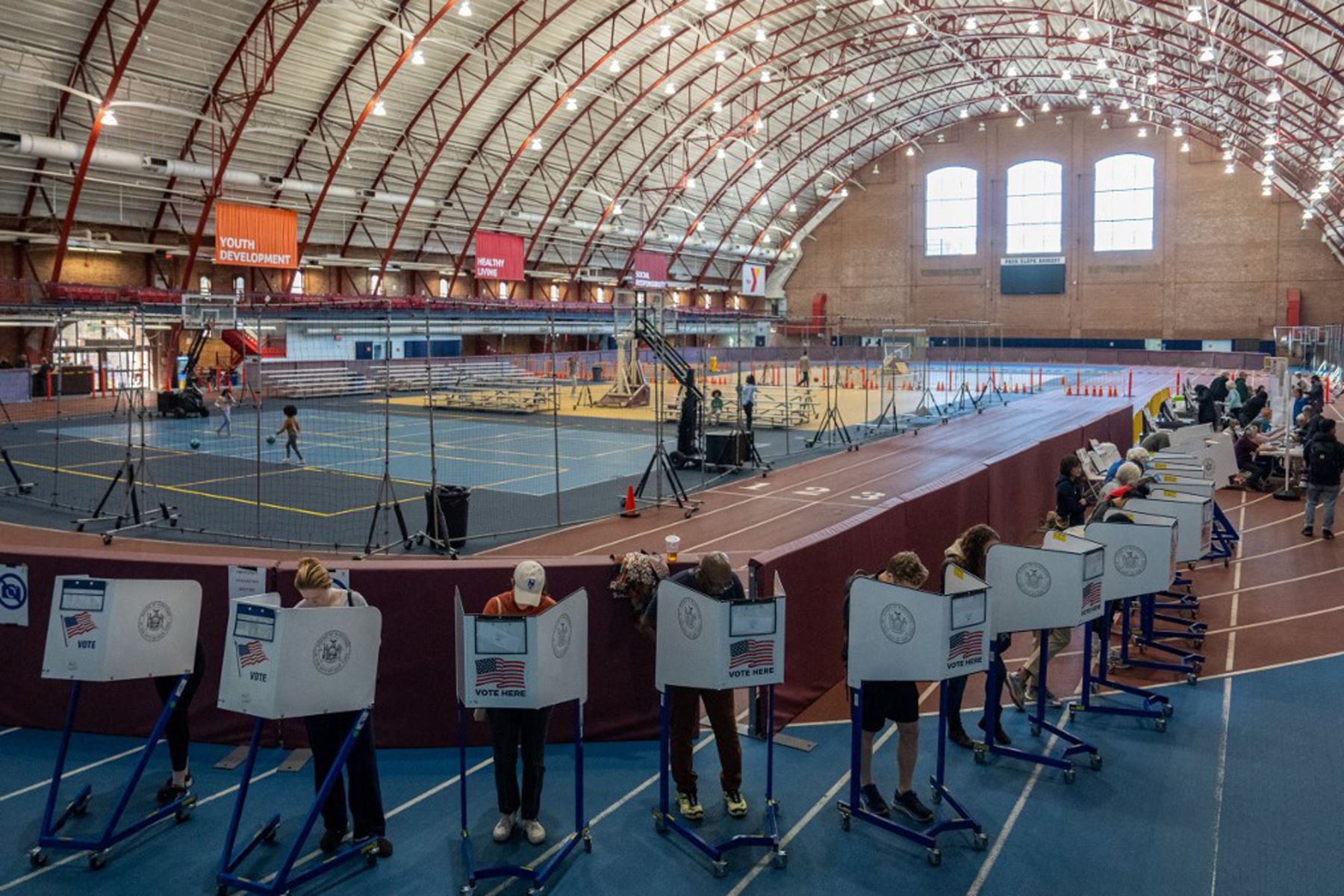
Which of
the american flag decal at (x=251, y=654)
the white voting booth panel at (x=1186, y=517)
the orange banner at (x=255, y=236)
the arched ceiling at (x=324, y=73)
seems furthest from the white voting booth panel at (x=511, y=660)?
the orange banner at (x=255, y=236)

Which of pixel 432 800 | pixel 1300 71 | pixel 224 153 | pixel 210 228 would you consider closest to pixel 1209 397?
pixel 432 800

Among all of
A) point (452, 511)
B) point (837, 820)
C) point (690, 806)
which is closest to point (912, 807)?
point (837, 820)

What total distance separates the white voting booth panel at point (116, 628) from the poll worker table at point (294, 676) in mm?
858

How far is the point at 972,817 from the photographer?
23.0 ft

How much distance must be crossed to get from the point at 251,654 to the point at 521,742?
1.85 metres

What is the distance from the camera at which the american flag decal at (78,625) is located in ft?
21.5

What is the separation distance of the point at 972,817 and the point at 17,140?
129 ft

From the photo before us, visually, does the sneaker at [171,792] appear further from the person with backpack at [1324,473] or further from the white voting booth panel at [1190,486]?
the person with backpack at [1324,473]

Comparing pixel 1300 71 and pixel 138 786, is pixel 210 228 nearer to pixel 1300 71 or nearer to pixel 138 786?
pixel 138 786

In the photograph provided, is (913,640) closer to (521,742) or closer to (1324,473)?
(521,742)

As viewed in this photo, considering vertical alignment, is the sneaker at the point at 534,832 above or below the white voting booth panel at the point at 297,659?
below

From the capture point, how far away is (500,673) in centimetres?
621

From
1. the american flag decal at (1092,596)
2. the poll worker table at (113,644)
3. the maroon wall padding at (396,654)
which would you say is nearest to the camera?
the poll worker table at (113,644)

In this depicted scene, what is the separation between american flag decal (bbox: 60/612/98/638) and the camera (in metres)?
6.56
